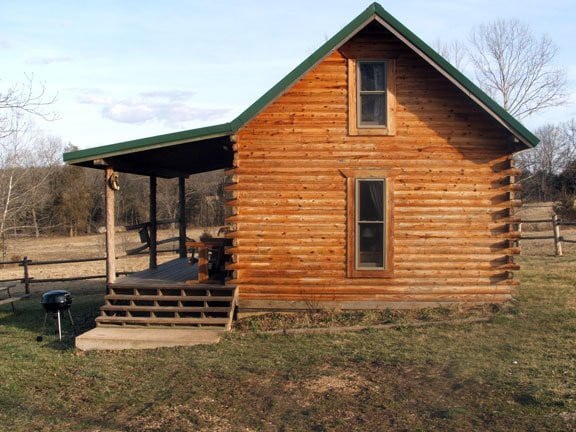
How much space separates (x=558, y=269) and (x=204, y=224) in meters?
33.0

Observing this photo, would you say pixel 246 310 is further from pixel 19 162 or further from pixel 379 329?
pixel 19 162

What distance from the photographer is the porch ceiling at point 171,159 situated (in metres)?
11.3

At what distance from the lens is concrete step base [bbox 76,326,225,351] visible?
9.84 metres

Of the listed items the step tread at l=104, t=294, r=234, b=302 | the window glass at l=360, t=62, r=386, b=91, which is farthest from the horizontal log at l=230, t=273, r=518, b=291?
the window glass at l=360, t=62, r=386, b=91

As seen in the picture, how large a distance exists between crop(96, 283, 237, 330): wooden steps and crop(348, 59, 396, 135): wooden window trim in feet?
13.0

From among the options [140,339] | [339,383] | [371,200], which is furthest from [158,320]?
[371,200]

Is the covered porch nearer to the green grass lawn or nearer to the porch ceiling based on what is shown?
the porch ceiling

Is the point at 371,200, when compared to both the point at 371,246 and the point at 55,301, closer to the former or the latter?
the point at 371,246

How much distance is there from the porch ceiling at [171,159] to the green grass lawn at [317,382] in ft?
11.6

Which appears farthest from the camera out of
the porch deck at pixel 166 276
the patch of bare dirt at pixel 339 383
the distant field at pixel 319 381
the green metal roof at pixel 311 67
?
the porch deck at pixel 166 276

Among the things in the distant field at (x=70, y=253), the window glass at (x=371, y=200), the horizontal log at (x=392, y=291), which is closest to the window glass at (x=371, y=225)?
the window glass at (x=371, y=200)

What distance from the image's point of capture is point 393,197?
1133 cm

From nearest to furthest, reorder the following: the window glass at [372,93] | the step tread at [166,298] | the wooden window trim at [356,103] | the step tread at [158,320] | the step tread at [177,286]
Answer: the step tread at [158,320] → the step tread at [166,298] → the step tread at [177,286] → the wooden window trim at [356,103] → the window glass at [372,93]

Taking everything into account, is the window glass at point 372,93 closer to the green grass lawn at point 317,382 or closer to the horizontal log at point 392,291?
the horizontal log at point 392,291
